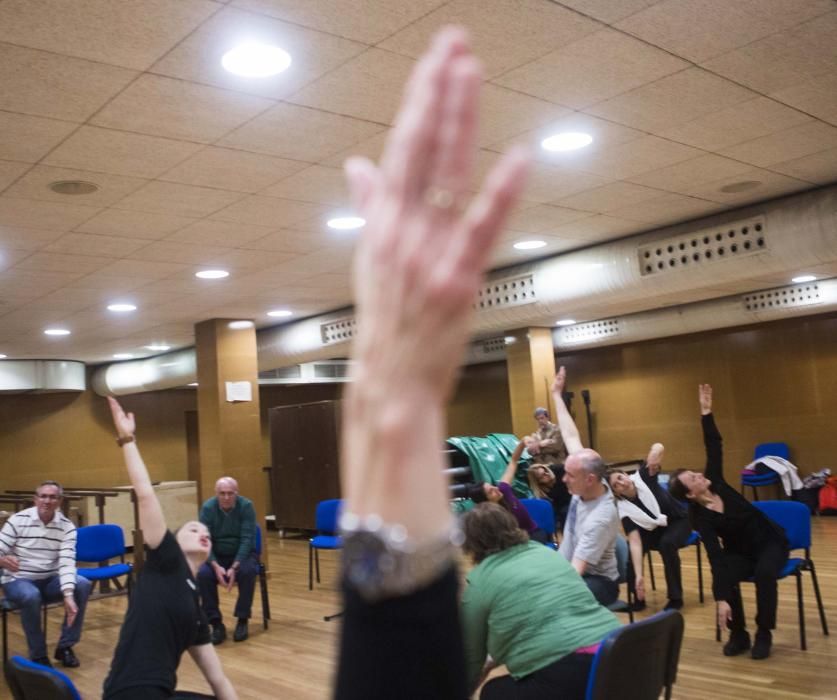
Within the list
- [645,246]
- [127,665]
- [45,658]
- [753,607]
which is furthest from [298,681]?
[645,246]

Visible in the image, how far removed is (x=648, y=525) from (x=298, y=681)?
2665 mm

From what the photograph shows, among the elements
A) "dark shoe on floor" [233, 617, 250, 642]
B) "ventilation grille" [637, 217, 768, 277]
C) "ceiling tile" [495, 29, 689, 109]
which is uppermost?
"ceiling tile" [495, 29, 689, 109]

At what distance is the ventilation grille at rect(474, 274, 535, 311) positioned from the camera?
7.76m

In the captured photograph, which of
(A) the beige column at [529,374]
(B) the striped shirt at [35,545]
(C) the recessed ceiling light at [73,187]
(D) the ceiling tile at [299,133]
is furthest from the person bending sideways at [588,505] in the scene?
(A) the beige column at [529,374]

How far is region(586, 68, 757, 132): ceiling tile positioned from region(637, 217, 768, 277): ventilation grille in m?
2.01

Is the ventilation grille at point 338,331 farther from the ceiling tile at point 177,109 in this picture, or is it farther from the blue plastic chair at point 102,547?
the ceiling tile at point 177,109

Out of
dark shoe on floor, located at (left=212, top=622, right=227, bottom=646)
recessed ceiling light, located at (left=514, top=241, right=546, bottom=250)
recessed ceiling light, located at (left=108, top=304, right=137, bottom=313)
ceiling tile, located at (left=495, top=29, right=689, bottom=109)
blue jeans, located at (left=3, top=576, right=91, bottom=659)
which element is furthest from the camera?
recessed ceiling light, located at (left=108, top=304, right=137, bottom=313)

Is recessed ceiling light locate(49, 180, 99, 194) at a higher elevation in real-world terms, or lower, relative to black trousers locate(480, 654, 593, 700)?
higher

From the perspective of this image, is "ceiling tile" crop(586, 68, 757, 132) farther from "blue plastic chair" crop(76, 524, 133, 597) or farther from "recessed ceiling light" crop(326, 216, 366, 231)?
"blue plastic chair" crop(76, 524, 133, 597)

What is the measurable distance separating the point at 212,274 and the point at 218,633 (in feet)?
9.74

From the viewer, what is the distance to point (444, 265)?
54 cm

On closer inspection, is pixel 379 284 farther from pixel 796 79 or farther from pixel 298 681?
pixel 298 681

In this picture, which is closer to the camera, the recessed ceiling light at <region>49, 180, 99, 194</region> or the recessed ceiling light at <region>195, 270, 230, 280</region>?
the recessed ceiling light at <region>49, 180, 99, 194</region>

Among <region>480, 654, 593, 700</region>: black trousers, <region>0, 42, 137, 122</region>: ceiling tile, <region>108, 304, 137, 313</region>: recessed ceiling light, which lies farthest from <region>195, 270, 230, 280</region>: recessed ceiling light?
<region>480, 654, 593, 700</region>: black trousers
